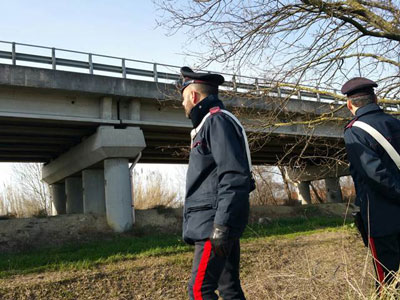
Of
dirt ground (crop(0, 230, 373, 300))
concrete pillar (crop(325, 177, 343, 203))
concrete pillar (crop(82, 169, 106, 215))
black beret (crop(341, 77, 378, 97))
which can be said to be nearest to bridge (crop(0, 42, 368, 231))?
concrete pillar (crop(82, 169, 106, 215))

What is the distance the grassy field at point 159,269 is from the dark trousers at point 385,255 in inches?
26.7

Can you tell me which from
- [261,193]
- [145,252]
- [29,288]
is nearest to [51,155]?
[145,252]

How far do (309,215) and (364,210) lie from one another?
51.8ft

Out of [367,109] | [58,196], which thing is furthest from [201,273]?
[58,196]

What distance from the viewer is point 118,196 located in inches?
503

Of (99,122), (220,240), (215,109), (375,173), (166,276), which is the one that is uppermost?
(99,122)

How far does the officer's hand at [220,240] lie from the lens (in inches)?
99.7

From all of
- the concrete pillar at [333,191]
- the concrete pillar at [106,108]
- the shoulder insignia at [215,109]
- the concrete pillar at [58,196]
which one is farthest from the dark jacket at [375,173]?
the concrete pillar at [333,191]

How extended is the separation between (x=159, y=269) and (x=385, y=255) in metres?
4.74

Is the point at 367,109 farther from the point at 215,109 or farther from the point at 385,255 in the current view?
the point at 215,109

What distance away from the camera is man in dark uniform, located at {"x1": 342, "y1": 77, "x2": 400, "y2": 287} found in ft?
10.0

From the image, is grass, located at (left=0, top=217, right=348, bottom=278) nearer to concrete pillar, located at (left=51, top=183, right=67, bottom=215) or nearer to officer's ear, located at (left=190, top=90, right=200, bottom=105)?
officer's ear, located at (left=190, top=90, right=200, bottom=105)

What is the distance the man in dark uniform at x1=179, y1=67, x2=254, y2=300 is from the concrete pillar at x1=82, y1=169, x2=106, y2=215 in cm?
1268

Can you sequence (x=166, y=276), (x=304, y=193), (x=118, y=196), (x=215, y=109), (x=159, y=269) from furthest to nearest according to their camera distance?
1. (x=304, y=193)
2. (x=118, y=196)
3. (x=159, y=269)
4. (x=166, y=276)
5. (x=215, y=109)
